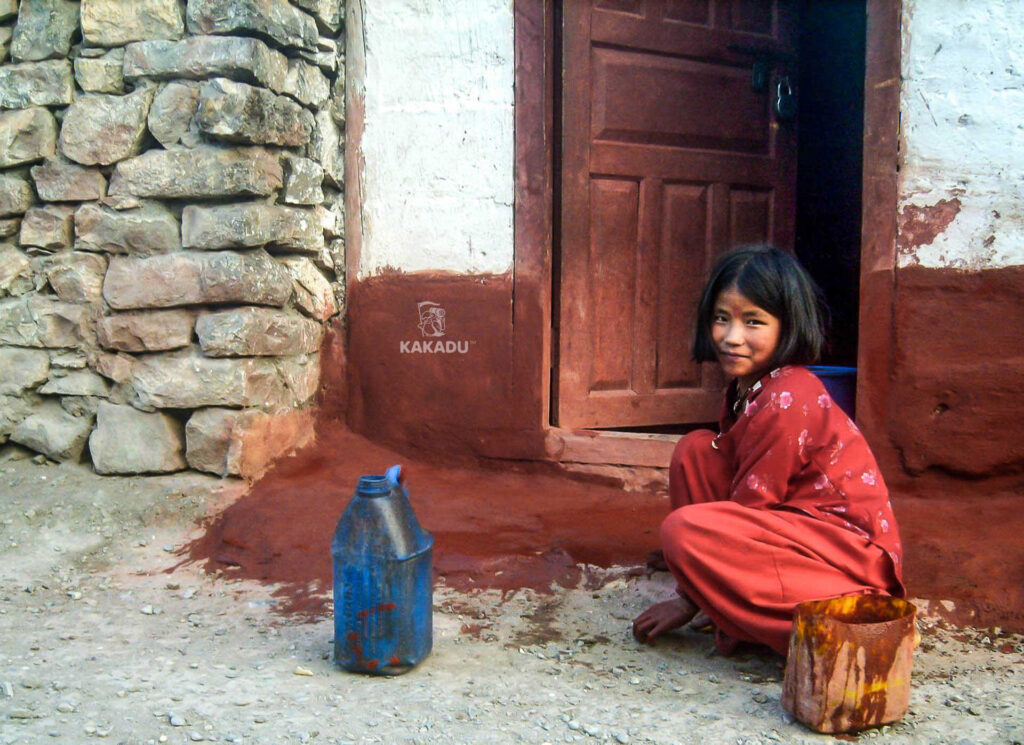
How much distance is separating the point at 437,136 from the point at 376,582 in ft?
7.25

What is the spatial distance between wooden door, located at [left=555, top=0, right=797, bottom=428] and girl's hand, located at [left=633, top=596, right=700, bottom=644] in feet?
5.05

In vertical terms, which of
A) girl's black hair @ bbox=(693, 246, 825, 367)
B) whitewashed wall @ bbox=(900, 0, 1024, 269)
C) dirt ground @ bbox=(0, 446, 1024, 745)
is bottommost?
dirt ground @ bbox=(0, 446, 1024, 745)

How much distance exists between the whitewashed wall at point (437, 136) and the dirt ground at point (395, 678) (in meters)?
1.50

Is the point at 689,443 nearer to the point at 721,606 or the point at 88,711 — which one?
the point at 721,606

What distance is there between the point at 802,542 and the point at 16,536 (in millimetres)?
2628

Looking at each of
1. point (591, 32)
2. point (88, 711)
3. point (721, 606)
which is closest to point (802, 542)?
point (721, 606)

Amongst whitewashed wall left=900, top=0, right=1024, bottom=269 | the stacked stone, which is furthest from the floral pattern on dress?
the stacked stone

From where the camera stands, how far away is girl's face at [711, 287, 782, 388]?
7.83 feet

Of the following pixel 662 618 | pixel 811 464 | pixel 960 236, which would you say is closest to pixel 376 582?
pixel 662 618

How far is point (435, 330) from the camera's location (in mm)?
3994

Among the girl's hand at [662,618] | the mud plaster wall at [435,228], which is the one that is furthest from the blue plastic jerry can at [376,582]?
the mud plaster wall at [435,228]

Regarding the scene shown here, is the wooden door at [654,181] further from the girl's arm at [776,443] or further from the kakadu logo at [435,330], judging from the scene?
the girl's arm at [776,443]

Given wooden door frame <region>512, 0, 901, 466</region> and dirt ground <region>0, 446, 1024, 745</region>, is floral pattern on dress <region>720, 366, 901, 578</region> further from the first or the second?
wooden door frame <region>512, 0, 901, 466</region>

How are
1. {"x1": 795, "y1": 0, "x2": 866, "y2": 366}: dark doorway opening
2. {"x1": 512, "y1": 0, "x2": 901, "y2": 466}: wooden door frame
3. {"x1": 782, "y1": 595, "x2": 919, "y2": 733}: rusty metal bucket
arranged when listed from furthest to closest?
{"x1": 795, "y1": 0, "x2": 866, "y2": 366}: dark doorway opening → {"x1": 512, "y1": 0, "x2": 901, "y2": 466}: wooden door frame → {"x1": 782, "y1": 595, "x2": 919, "y2": 733}: rusty metal bucket
